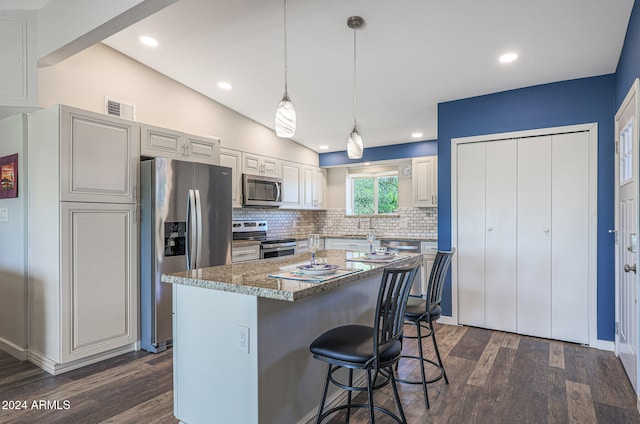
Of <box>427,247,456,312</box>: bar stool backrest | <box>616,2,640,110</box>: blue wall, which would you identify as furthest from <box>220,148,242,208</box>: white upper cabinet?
<box>616,2,640,110</box>: blue wall

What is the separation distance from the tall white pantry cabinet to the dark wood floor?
0.23 m

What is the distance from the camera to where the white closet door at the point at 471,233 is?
385 cm

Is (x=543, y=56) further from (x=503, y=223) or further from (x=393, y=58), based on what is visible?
(x=503, y=223)

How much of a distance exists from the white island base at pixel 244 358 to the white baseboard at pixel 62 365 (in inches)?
55.4

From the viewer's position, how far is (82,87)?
331 centimetres

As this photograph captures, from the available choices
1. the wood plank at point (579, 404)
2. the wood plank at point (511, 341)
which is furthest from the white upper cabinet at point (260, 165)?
the wood plank at point (579, 404)

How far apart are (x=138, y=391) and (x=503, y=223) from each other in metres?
3.53

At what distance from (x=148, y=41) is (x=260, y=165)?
2.16 metres

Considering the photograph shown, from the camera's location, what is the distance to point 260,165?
516 cm

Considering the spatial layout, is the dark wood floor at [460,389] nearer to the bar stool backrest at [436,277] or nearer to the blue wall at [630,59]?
the bar stool backrest at [436,277]

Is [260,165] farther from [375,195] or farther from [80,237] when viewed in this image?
[80,237]

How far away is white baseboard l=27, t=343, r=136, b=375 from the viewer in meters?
2.82

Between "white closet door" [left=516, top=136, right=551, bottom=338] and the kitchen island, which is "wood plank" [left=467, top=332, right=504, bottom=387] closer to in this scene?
"white closet door" [left=516, top=136, right=551, bottom=338]

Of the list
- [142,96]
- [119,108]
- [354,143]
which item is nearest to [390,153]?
[354,143]
